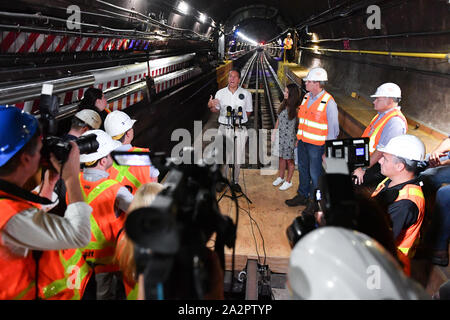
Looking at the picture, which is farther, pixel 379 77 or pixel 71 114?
pixel 379 77

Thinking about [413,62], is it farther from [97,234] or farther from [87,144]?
[97,234]

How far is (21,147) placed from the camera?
156 cm

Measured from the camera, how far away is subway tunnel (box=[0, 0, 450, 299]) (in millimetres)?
3549

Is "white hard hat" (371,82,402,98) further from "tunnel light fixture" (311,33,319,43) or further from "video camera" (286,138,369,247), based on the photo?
"tunnel light fixture" (311,33,319,43)

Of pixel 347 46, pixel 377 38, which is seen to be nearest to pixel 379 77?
pixel 377 38

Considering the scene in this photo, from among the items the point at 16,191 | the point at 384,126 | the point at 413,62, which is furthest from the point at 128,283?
the point at 413,62

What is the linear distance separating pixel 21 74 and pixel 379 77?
8.00 metres

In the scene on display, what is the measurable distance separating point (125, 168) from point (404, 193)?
7.60 ft

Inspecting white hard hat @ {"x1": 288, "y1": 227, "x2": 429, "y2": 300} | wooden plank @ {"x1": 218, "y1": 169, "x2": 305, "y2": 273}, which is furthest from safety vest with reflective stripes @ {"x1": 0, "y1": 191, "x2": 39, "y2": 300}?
wooden plank @ {"x1": 218, "y1": 169, "x2": 305, "y2": 273}

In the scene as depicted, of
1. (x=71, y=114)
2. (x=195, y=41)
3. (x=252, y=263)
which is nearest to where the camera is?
(x=252, y=263)

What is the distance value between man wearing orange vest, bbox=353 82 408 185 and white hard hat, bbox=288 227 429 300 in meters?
2.58

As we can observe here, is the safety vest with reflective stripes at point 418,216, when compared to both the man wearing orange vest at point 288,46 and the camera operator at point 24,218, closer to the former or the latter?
the camera operator at point 24,218

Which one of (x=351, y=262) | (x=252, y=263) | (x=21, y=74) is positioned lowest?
(x=252, y=263)

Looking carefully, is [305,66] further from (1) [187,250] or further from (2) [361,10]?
(1) [187,250]
